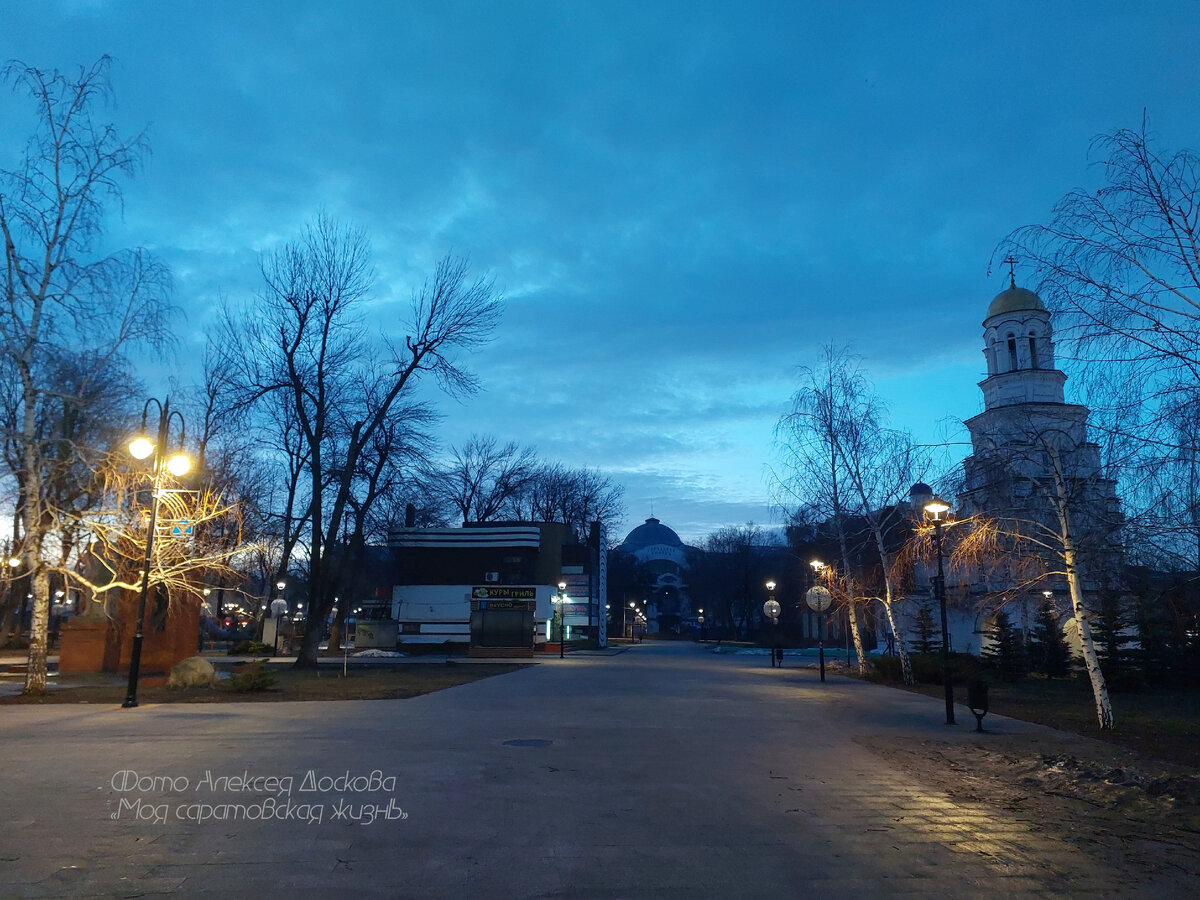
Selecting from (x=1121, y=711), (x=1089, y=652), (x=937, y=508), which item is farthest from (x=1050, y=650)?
(x=937, y=508)

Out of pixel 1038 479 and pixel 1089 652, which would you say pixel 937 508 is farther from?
pixel 1089 652

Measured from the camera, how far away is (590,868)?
5820 millimetres

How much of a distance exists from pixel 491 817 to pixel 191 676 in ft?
53.7

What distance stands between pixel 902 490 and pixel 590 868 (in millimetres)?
22832

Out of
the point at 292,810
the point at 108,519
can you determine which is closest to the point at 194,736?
the point at 292,810

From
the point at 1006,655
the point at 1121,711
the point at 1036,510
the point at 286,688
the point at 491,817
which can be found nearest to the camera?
the point at 491,817

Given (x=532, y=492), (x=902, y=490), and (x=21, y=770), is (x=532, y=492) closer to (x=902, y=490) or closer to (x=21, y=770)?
(x=902, y=490)

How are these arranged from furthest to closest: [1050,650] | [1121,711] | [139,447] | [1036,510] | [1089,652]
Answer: [1050,650], [1121,711], [139,447], [1036,510], [1089,652]

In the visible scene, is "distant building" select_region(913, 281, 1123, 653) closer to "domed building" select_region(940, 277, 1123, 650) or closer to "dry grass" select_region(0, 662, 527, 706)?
"domed building" select_region(940, 277, 1123, 650)

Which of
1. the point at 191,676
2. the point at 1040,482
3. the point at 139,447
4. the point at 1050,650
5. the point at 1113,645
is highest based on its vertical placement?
the point at 139,447

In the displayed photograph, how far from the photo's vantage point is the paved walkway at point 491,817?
554cm

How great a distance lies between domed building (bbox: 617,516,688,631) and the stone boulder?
349 ft

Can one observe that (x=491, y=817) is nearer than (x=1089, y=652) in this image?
Yes

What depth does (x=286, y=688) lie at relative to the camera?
2083 cm
